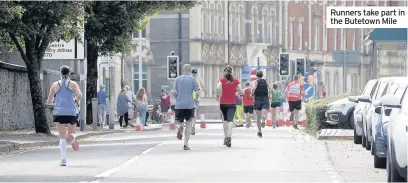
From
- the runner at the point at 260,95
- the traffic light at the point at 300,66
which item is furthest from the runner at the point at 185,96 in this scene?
the traffic light at the point at 300,66

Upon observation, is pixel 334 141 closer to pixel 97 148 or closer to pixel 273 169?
pixel 97 148

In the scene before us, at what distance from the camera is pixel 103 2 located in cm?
4672

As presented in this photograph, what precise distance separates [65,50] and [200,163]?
1889 centimetres

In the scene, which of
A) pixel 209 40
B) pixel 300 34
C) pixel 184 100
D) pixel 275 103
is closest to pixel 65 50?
pixel 275 103

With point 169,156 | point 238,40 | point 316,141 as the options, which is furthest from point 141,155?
point 238,40

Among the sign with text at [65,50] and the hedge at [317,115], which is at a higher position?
the sign with text at [65,50]

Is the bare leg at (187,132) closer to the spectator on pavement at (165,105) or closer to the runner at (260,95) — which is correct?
the runner at (260,95)

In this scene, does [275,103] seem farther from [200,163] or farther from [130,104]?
[200,163]

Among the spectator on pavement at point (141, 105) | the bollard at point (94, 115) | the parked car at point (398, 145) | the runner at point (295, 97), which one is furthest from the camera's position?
the spectator on pavement at point (141, 105)

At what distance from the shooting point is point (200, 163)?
24.2m

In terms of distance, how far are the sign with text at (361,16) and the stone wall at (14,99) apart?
15761mm

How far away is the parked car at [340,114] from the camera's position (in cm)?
3538

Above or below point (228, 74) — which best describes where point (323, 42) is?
above

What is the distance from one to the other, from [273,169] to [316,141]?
35.9ft
